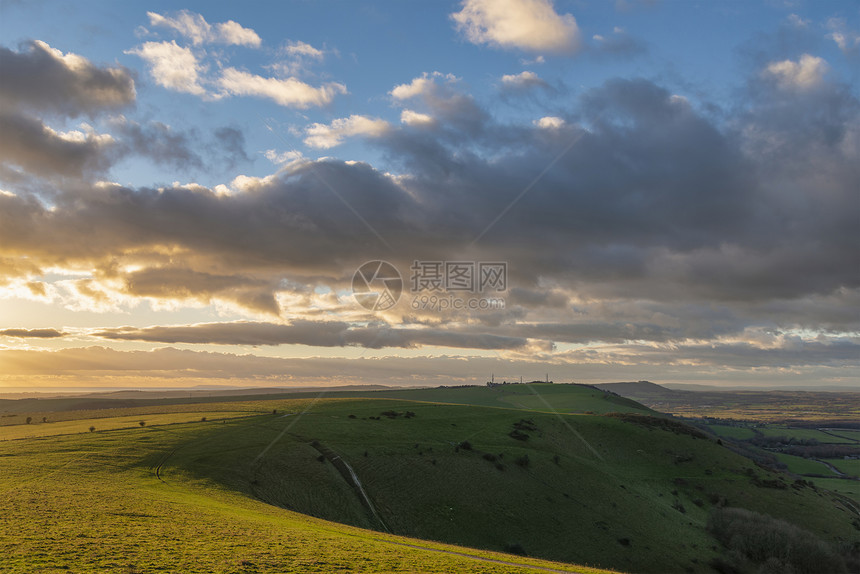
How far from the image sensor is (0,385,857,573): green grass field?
31312 mm

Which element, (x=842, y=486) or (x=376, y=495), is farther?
(x=842, y=486)

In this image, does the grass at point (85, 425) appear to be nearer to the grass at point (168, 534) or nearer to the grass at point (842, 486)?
the grass at point (168, 534)

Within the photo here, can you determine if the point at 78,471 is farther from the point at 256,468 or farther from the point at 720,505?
the point at 720,505

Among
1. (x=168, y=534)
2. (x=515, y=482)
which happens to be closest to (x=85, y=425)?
(x=515, y=482)

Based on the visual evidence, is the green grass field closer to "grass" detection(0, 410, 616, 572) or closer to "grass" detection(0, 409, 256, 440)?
"grass" detection(0, 410, 616, 572)

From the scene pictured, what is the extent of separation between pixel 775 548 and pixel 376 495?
57949 mm

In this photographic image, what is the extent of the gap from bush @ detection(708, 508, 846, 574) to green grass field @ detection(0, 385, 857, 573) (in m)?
3.27

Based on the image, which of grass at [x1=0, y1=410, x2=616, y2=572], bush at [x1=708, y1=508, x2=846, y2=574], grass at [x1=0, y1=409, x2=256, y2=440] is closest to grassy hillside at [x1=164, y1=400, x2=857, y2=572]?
bush at [x1=708, y1=508, x2=846, y2=574]

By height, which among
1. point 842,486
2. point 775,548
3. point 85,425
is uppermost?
point 85,425

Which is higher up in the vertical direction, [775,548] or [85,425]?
[85,425]

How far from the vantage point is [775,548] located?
240 feet

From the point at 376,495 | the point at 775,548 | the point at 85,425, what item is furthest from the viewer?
the point at 85,425

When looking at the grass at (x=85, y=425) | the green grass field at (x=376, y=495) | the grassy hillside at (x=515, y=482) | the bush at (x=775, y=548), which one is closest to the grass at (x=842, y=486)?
the grassy hillside at (x=515, y=482)

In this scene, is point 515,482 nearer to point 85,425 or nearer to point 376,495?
→ point 376,495
